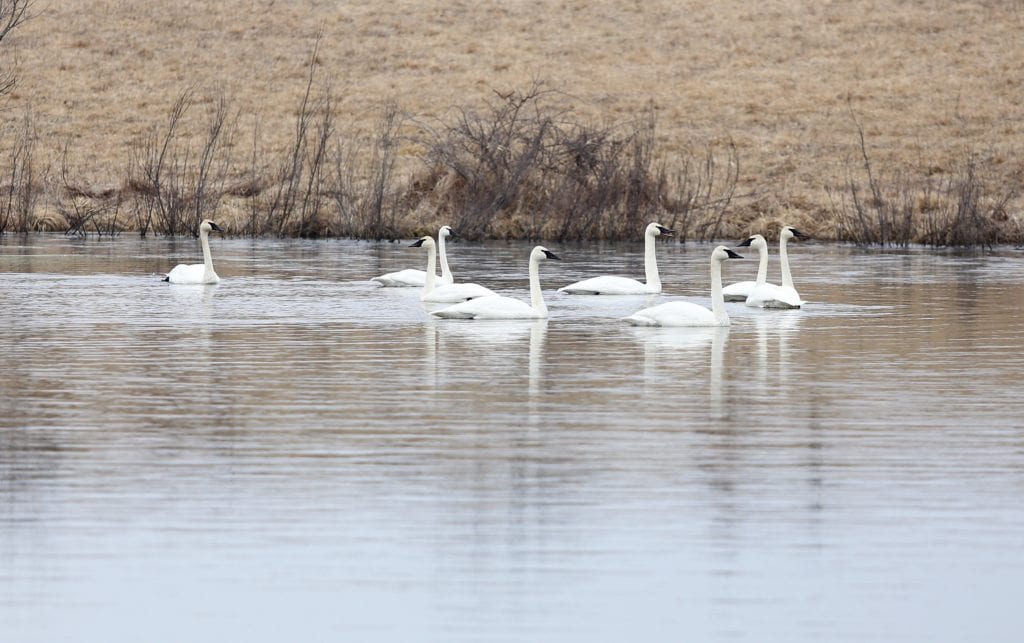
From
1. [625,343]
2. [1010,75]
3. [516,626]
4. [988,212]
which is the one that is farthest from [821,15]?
[516,626]

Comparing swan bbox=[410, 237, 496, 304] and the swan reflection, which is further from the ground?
swan bbox=[410, 237, 496, 304]

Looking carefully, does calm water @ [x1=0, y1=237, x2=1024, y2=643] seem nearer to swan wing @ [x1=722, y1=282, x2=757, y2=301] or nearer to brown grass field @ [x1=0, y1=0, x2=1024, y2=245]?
swan wing @ [x1=722, y1=282, x2=757, y2=301]

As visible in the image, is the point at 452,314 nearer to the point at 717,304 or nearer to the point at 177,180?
the point at 717,304

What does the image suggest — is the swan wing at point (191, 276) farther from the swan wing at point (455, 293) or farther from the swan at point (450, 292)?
the swan wing at point (455, 293)

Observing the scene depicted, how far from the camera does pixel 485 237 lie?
3450 centimetres

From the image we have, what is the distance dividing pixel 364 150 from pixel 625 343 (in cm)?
3049

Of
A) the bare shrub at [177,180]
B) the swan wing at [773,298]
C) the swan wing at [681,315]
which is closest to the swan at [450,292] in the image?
the swan wing at [681,315]

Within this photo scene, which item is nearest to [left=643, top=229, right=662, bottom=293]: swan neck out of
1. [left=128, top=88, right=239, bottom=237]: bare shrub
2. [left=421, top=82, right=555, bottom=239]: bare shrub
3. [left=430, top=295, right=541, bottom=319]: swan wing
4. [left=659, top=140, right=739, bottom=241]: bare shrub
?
[left=430, top=295, right=541, bottom=319]: swan wing

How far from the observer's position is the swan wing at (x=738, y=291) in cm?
2003

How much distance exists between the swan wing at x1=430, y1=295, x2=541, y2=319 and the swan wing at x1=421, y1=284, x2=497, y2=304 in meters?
1.14

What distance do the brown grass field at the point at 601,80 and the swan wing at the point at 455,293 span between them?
15.0 metres

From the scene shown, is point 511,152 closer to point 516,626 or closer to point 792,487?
point 792,487

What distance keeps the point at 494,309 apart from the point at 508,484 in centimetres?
901

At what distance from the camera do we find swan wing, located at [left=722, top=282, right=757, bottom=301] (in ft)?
→ 65.7
